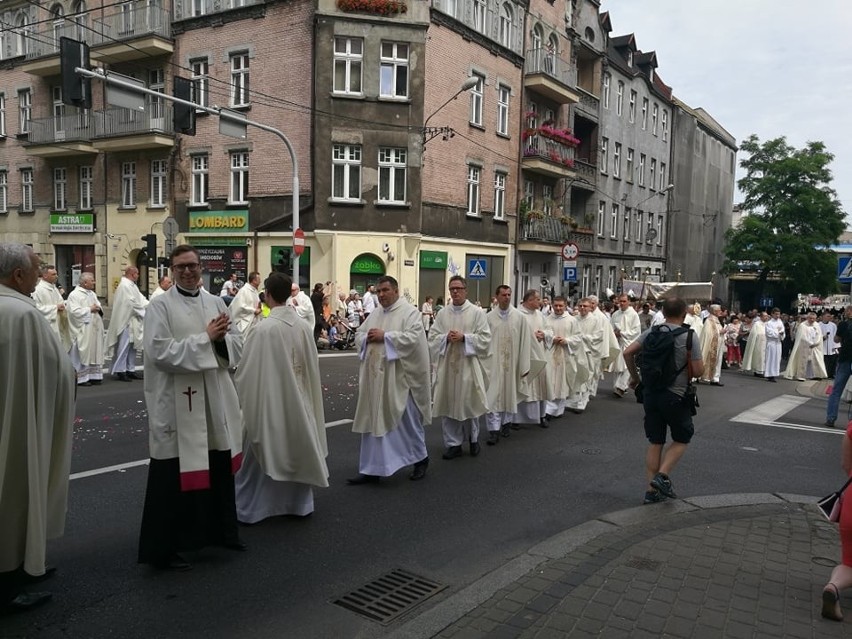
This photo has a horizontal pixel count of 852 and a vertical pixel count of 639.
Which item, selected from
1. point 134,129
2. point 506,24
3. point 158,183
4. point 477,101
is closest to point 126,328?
point 158,183

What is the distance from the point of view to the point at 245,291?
1379 cm

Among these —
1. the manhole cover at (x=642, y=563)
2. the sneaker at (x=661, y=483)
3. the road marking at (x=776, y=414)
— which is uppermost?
the sneaker at (x=661, y=483)

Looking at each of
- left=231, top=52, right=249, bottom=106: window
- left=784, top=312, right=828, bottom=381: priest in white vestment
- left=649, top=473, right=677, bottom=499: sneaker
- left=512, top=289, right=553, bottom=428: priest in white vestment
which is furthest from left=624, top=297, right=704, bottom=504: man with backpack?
left=231, top=52, right=249, bottom=106: window

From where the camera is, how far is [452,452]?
786cm

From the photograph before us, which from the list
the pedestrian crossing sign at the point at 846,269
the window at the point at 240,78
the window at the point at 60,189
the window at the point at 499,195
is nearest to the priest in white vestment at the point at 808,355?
the pedestrian crossing sign at the point at 846,269

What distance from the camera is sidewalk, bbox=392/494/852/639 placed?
380cm

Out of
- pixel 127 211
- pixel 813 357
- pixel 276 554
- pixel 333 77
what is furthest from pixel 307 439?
pixel 127 211

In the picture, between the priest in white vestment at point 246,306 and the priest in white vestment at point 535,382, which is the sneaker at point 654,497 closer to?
the priest in white vestment at point 535,382

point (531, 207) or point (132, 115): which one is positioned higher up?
point (132, 115)

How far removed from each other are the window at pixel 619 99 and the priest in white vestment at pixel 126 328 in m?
33.9

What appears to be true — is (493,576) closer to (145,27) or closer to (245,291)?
(245,291)

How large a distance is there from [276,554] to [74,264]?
30.6m

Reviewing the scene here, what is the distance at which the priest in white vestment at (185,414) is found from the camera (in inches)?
176

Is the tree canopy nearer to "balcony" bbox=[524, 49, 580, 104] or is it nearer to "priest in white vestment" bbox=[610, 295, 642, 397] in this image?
"balcony" bbox=[524, 49, 580, 104]
